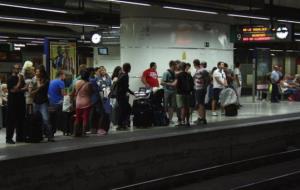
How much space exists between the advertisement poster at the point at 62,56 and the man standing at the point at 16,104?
289cm

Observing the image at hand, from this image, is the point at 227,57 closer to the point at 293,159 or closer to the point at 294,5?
the point at 294,5

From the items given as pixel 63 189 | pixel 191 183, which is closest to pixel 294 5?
pixel 191 183

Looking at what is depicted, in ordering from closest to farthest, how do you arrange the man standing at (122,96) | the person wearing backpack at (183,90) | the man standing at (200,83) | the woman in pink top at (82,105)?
the woman in pink top at (82,105) → the man standing at (122,96) → the person wearing backpack at (183,90) → the man standing at (200,83)

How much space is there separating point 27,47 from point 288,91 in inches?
781

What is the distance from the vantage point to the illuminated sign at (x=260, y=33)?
2088cm

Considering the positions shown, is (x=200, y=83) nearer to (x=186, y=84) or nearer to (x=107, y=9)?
(x=186, y=84)

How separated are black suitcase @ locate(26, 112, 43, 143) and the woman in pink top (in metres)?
1.03

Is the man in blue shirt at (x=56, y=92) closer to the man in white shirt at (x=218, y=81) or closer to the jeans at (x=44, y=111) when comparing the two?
the jeans at (x=44, y=111)

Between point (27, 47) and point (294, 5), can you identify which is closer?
point (294, 5)

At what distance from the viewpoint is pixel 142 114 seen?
13.0 metres

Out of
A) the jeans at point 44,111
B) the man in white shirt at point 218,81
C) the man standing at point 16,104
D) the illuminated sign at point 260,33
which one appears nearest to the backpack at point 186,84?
the man in white shirt at point 218,81

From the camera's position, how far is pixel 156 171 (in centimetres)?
992

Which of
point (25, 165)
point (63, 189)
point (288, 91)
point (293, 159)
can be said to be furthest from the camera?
point (288, 91)

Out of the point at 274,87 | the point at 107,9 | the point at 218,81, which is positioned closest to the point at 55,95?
the point at 218,81
